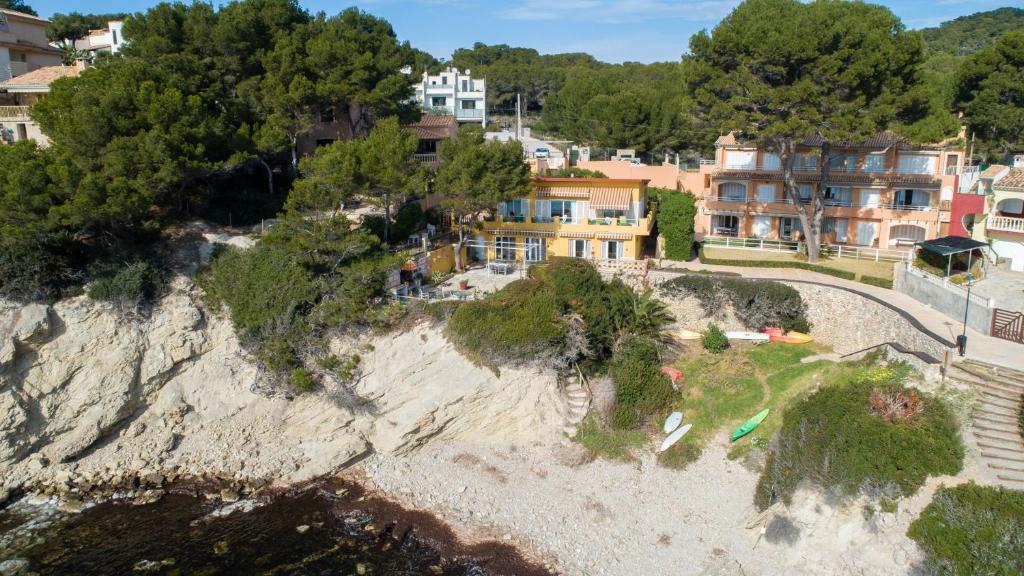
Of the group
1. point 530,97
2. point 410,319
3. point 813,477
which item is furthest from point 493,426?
point 530,97

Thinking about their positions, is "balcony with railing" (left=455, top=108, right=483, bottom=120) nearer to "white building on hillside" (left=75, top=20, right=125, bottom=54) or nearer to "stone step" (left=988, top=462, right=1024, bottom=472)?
"white building on hillside" (left=75, top=20, right=125, bottom=54)

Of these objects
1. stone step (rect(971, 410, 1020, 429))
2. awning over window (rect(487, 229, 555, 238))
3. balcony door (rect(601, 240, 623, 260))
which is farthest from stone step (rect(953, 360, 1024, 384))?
awning over window (rect(487, 229, 555, 238))

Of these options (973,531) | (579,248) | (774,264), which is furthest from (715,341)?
(973,531)

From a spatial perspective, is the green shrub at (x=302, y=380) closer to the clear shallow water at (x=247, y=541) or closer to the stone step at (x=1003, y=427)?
the clear shallow water at (x=247, y=541)

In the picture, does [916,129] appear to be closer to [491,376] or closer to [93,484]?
[491,376]

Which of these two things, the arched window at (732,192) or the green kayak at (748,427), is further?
the arched window at (732,192)

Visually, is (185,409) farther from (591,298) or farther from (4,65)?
(4,65)

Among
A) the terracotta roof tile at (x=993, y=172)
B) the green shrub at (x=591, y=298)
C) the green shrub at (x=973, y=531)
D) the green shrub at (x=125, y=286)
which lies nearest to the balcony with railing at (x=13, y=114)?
the green shrub at (x=125, y=286)
